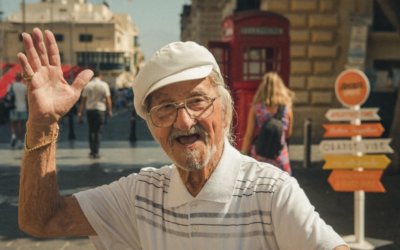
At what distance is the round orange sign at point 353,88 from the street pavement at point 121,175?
54.9 inches

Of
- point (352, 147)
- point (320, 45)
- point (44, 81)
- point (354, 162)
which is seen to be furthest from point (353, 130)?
point (320, 45)

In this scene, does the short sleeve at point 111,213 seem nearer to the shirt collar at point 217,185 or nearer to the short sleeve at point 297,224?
the shirt collar at point 217,185

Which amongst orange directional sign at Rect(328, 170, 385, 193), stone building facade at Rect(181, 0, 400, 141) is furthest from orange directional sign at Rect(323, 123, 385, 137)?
stone building facade at Rect(181, 0, 400, 141)

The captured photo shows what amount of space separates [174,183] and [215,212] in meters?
0.22

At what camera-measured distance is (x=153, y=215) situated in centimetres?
206

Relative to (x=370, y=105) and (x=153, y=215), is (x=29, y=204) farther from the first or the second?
(x=370, y=105)

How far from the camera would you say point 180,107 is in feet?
6.63

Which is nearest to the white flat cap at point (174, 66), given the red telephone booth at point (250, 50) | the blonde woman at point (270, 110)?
the blonde woman at point (270, 110)

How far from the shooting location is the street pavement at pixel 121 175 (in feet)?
20.4

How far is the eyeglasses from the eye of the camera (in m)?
2.03

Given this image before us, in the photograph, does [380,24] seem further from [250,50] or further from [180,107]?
[180,107]

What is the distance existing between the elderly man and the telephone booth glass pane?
35.8 feet

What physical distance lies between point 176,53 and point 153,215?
556mm

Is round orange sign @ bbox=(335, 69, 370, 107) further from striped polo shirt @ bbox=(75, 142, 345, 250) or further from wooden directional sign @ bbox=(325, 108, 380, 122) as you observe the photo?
striped polo shirt @ bbox=(75, 142, 345, 250)
